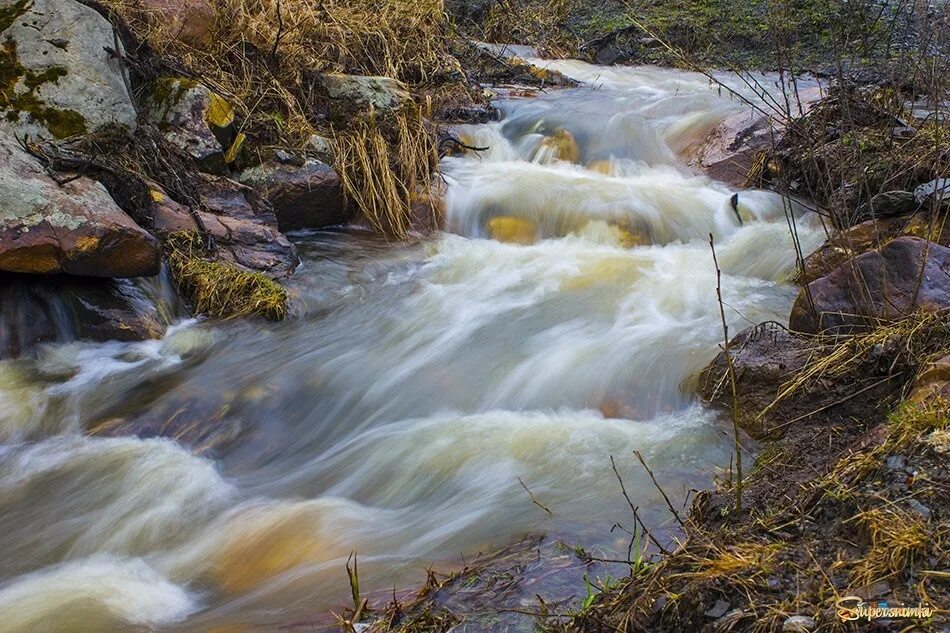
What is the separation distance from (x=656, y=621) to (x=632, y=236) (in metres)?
4.80

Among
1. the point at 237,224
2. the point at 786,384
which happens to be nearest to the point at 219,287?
the point at 237,224

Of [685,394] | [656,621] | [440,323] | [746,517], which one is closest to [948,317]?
[685,394]

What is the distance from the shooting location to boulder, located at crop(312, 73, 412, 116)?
720 cm

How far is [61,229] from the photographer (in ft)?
14.4

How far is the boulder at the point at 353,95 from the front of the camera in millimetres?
7203

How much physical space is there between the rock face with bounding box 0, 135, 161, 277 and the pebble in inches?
154

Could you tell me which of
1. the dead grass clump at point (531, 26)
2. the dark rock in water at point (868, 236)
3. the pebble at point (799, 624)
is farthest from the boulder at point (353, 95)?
the pebble at point (799, 624)

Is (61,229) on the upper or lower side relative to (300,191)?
upper

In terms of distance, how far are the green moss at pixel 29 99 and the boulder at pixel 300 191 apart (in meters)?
1.27

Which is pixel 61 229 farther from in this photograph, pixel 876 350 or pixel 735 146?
pixel 735 146

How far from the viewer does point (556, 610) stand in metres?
2.39

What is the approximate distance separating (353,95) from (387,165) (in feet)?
3.06

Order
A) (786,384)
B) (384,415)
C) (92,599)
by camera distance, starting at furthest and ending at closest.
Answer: (384,415), (786,384), (92,599)

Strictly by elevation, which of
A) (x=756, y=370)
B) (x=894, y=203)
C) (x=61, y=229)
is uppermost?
(x=61, y=229)
